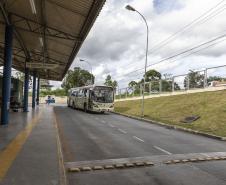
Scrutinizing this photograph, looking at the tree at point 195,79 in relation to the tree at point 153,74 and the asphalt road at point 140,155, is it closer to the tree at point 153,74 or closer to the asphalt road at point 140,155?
the asphalt road at point 140,155

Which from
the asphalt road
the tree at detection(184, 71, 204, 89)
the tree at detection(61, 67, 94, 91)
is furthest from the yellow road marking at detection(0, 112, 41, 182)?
the tree at detection(61, 67, 94, 91)

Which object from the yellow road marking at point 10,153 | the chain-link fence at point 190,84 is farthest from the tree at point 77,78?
the yellow road marking at point 10,153

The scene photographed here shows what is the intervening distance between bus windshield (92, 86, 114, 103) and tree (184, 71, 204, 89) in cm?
822

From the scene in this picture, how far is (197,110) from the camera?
26.9m

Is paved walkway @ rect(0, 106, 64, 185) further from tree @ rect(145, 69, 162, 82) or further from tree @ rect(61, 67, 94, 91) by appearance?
tree @ rect(61, 67, 94, 91)

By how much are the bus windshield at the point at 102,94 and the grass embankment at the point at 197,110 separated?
420 centimetres

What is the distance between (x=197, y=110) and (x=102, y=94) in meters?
13.6

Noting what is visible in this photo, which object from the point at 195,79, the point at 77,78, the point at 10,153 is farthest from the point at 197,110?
the point at 77,78

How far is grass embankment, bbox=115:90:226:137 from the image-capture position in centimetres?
2182

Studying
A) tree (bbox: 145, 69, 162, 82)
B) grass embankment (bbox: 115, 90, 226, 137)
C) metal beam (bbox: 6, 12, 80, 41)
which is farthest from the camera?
tree (bbox: 145, 69, 162, 82)

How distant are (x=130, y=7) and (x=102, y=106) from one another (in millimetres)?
11552

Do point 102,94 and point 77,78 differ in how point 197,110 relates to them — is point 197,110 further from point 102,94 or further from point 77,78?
point 77,78

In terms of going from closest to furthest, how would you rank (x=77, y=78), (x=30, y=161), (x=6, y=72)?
1. (x=30, y=161)
2. (x=6, y=72)
3. (x=77, y=78)

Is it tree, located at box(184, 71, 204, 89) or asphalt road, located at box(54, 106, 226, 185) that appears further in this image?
tree, located at box(184, 71, 204, 89)
